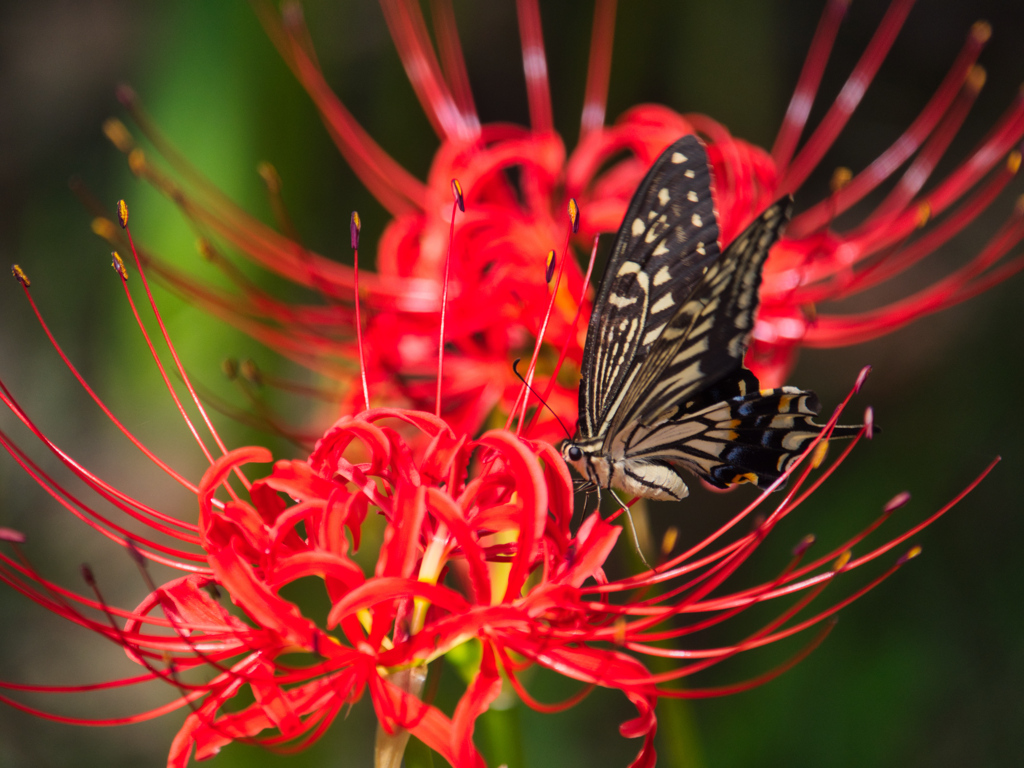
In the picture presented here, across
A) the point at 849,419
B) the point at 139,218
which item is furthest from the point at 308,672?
the point at 849,419

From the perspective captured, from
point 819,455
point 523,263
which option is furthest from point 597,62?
point 819,455

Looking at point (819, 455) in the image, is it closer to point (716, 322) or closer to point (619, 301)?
point (716, 322)

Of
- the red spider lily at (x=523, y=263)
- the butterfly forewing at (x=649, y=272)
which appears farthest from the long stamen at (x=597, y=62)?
the butterfly forewing at (x=649, y=272)

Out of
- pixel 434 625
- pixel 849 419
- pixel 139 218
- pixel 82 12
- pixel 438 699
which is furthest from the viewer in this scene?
pixel 82 12

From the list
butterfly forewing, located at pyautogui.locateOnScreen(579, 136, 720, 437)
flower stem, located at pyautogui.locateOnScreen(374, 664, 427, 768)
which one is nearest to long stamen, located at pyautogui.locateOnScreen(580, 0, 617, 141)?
butterfly forewing, located at pyautogui.locateOnScreen(579, 136, 720, 437)

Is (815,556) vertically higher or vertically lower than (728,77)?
lower

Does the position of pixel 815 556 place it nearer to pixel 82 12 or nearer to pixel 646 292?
pixel 646 292

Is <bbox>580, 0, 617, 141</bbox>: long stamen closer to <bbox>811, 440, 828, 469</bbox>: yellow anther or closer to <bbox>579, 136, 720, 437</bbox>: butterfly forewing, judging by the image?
<bbox>579, 136, 720, 437</bbox>: butterfly forewing
